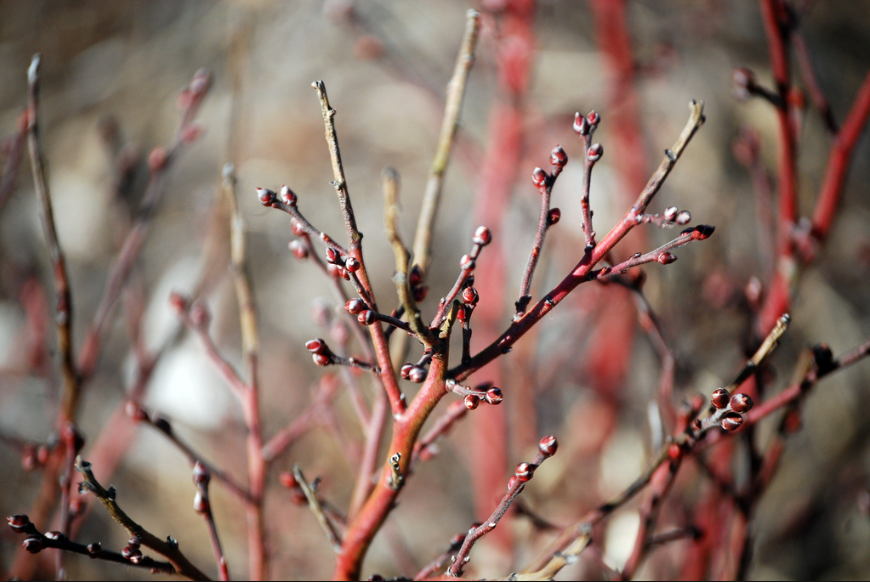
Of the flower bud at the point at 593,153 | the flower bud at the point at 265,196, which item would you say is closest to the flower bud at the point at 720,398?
the flower bud at the point at 593,153

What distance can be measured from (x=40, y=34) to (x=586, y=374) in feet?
11.9

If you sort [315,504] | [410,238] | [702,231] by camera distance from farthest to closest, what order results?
[410,238] → [315,504] → [702,231]

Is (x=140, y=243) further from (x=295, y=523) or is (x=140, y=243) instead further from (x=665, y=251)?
(x=295, y=523)

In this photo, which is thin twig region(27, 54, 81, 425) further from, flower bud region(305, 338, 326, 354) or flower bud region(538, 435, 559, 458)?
flower bud region(538, 435, 559, 458)

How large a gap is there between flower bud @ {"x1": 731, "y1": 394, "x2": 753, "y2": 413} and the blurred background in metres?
0.92

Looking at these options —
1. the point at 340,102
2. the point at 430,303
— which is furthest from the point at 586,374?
the point at 340,102

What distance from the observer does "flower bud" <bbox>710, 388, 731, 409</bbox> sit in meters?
0.57

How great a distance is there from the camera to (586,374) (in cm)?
222

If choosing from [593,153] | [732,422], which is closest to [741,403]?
[732,422]

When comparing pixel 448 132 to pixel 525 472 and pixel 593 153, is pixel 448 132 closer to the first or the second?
pixel 593 153

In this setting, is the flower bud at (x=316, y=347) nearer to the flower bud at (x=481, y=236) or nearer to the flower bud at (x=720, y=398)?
the flower bud at (x=481, y=236)

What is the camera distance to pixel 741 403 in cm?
55

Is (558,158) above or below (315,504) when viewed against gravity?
above

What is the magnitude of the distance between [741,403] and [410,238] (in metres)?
2.55
